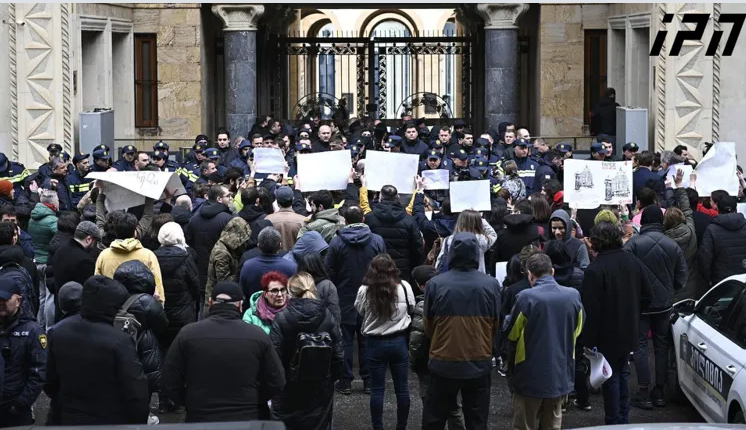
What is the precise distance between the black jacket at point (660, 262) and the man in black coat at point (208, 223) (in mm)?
3983

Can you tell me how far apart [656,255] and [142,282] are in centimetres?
472

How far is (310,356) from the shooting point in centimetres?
931

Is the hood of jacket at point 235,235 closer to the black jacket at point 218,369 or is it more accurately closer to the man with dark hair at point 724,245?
the black jacket at point 218,369

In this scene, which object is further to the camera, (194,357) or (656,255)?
(656,255)

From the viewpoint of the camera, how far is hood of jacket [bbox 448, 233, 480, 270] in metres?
9.82

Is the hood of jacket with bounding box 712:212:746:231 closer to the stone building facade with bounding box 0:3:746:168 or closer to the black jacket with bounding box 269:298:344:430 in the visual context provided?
the black jacket with bounding box 269:298:344:430

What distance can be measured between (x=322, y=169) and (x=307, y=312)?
19.7 feet

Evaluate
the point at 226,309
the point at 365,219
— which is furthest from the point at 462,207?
the point at 226,309

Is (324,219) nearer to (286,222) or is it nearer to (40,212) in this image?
(286,222)

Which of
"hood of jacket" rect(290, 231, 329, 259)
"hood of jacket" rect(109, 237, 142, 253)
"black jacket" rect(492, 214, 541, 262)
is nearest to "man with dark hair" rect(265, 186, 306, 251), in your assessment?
"hood of jacket" rect(290, 231, 329, 259)

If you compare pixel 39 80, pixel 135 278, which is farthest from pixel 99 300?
pixel 39 80

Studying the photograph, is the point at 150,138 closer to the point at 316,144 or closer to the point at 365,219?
the point at 316,144

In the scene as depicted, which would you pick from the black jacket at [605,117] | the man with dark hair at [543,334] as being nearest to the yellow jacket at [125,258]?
the man with dark hair at [543,334]

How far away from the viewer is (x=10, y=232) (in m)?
11.7
